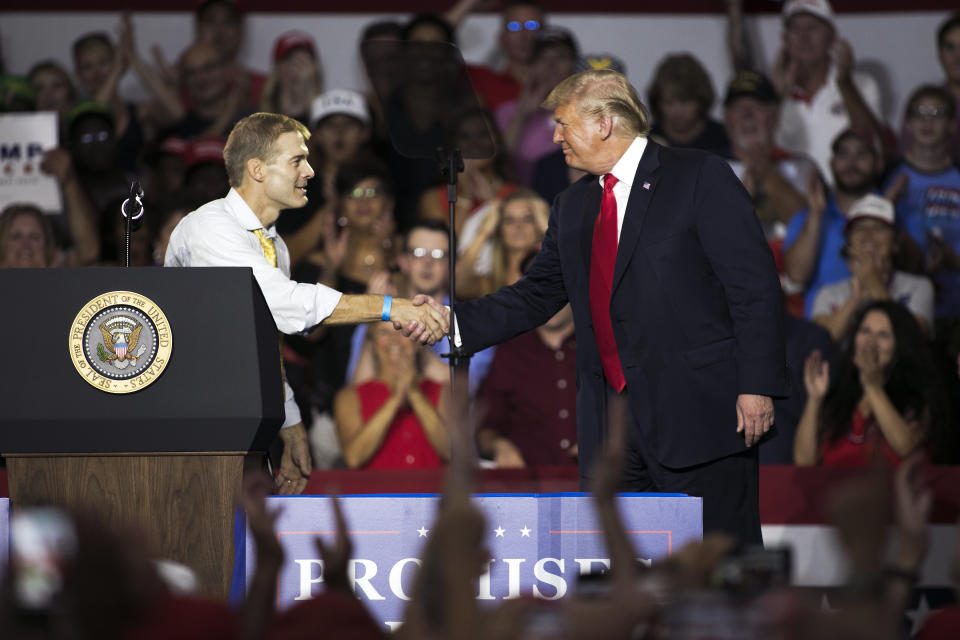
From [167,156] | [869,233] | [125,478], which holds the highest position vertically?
[167,156]

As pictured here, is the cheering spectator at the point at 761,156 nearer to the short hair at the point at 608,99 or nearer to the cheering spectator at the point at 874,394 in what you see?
the cheering spectator at the point at 874,394

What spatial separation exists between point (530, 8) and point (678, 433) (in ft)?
12.8

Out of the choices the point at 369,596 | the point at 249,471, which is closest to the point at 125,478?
the point at 249,471

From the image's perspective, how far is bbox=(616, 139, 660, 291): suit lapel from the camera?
341 cm

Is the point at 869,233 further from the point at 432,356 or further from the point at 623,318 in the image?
the point at 623,318

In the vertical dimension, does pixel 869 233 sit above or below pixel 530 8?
below

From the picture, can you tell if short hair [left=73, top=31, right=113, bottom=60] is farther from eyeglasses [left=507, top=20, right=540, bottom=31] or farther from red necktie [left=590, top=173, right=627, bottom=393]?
red necktie [left=590, top=173, right=627, bottom=393]

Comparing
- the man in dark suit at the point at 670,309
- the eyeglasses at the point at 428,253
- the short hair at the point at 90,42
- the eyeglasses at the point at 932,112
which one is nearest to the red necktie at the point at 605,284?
the man in dark suit at the point at 670,309

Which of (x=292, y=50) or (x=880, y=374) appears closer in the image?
(x=880, y=374)

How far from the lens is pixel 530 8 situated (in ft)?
21.8

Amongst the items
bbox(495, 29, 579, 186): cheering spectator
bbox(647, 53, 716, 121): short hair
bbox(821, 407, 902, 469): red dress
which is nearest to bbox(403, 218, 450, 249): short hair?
bbox(495, 29, 579, 186): cheering spectator

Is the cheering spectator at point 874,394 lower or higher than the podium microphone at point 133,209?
lower

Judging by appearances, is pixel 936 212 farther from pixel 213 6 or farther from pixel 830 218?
pixel 213 6

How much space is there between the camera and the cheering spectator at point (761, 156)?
6.11 metres
